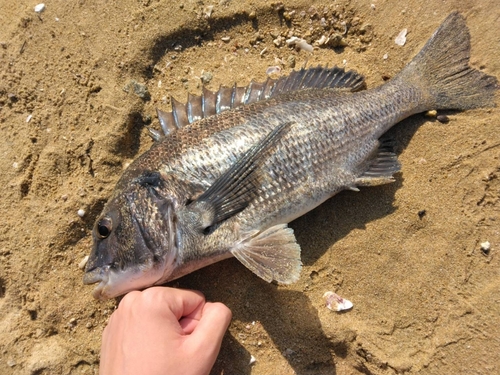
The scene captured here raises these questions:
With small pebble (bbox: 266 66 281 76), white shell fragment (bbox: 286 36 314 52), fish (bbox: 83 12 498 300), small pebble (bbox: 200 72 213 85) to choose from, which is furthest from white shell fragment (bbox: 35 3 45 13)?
white shell fragment (bbox: 286 36 314 52)

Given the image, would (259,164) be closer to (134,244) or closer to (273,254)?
(273,254)

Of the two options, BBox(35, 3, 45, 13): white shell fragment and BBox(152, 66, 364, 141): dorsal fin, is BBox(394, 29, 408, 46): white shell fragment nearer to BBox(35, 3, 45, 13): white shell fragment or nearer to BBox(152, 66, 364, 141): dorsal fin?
BBox(152, 66, 364, 141): dorsal fin

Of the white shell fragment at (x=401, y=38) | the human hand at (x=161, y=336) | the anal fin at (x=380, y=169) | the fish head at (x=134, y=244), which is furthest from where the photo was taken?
the white shell fragment at (x=401, y=38)

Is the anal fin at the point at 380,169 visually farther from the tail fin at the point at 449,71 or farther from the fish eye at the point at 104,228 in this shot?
the fish eye at the point at 104,228

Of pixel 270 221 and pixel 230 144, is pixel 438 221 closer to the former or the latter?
pixel 270 221

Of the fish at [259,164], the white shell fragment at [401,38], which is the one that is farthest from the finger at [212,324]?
the white shell fragment at [401,38]

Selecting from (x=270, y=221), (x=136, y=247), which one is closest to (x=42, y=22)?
(x=136, y=247)
